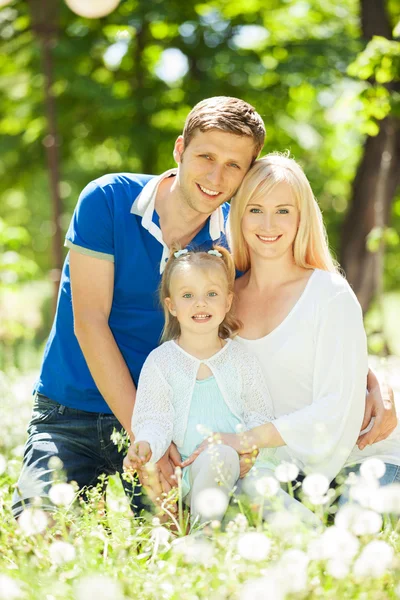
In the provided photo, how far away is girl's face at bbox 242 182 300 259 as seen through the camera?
281cm

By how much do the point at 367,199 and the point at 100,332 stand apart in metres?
5.57

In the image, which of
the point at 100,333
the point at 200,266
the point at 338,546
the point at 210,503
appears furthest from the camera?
the point at 100,333

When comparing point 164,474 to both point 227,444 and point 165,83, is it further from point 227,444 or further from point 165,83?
point 165,83

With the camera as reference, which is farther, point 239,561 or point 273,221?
point 273,221

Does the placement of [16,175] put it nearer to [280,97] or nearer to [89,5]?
[280,97]

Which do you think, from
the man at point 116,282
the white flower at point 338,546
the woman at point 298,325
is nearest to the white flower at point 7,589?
the white flower at point 338,546

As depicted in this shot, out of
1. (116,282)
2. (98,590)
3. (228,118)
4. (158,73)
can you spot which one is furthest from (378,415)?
(158,73)

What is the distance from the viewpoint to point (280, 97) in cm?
770

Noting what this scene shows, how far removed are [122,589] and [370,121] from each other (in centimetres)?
398

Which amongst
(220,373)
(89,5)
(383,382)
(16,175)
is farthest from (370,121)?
(16,175)

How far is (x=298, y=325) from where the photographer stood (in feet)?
9.07

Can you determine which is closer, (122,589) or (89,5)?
(122,589)

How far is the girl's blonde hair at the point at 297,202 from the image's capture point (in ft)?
9.29

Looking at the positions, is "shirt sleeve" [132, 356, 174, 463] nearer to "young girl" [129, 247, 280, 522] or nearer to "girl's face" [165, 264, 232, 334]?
"young girl" [129, 247, 280, 522]
